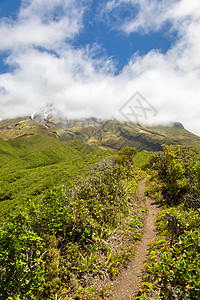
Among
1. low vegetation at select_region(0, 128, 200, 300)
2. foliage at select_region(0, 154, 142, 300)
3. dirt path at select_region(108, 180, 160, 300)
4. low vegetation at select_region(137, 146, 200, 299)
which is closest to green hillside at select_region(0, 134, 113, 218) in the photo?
low vegetation at select_region(137, 146, 200, 299)

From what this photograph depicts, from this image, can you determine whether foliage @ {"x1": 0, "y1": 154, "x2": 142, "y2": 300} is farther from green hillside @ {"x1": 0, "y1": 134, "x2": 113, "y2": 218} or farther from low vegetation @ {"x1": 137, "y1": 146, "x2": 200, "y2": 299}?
green hillside @ {"x1": 0, "y1": 134, "x2": 113, "y2": 218}

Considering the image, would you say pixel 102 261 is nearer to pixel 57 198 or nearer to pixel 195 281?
pixel 57 198

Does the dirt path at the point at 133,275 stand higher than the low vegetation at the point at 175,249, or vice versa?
the low vegetation at the point at 175,249

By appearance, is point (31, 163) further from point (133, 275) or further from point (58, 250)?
point (133, 275)

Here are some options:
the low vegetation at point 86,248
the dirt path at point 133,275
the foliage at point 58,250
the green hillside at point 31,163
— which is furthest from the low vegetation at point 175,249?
the green hillside at point 31,163

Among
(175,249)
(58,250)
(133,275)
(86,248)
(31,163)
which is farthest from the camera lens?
(31,163)

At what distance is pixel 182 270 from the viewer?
12.7ft

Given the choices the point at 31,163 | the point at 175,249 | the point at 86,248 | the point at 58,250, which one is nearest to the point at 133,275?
the point at 86,248

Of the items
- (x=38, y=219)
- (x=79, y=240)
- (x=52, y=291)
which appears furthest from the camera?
(x=79, y=240)

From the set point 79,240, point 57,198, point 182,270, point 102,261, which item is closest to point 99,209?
point 79,240

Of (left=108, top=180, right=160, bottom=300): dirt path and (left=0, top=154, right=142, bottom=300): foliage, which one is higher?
(left=0, top=154, right=142, bottom=300): foliage

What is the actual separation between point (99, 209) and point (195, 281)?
7.44 meters

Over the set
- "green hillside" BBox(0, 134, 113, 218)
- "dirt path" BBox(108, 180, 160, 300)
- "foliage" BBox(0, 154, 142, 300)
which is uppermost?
"green hillside" BBox(0, 134, 113, 218)

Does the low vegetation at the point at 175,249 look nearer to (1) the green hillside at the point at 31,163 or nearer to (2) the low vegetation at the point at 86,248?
(2) the low vegetation at the point at 86,248
